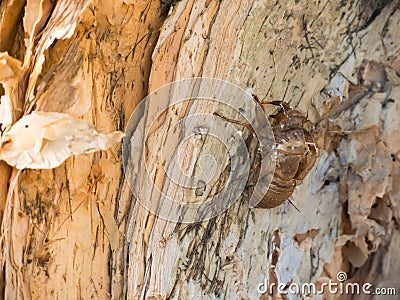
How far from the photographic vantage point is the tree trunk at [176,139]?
100 cm

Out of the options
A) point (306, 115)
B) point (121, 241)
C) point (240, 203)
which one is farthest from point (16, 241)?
point (306, 115)

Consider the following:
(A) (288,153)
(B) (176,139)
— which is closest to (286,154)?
(A) (288,153)

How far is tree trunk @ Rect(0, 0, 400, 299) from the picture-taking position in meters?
1.00

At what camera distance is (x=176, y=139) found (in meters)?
1.10

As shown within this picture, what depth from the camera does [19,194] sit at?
3.24 feet

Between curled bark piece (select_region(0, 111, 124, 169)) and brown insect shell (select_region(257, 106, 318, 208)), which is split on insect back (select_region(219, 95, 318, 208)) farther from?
curled bark piece (select_region(0, 111, 124, 169))

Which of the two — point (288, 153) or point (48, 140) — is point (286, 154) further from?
point (48, 140)

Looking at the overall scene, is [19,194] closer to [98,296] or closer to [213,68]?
[98,296]

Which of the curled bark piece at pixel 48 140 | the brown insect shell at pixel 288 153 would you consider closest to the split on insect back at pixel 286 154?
the brown insect shell at pixel 288 153

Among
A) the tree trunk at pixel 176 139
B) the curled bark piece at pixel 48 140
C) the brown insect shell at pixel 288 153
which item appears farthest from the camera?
the brown insect shell at pixel 288 153

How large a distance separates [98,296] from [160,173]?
0.92 ft

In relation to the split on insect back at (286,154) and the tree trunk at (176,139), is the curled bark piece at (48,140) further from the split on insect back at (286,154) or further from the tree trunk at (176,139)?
the split on insect back at (286,154)

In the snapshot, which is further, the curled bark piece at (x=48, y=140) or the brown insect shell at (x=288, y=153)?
the brown insect shell at (x=288, y=153)

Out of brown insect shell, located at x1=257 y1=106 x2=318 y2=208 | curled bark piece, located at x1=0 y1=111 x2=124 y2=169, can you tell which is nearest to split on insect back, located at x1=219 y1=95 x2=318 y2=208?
brown insect shell, located at x1=257 y1=106 x2=318 y2=208
